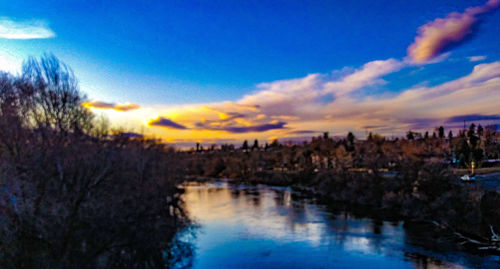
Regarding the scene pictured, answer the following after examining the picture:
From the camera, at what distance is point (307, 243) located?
2509cm

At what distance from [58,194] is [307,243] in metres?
16.7

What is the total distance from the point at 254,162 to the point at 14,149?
274 ft

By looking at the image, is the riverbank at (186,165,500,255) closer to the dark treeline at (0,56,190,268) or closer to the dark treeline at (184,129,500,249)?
the dark treeline at (184,129,500,249)

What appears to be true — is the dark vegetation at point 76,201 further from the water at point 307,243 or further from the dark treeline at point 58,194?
the water at point 307,243

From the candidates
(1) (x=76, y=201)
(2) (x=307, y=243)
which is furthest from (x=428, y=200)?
(1) (x=76, y=201)

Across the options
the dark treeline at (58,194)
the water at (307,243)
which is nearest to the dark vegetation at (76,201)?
the dark treeline at (58,194)

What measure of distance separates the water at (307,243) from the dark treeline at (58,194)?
4.88m

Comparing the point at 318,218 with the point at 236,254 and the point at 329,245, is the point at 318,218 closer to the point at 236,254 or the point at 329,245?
the point at 329,245

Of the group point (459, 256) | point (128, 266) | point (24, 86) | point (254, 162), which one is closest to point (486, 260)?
point (459, 256)

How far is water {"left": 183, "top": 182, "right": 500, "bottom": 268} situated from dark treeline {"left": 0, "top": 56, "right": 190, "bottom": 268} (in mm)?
4881

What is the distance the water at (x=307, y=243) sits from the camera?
68.0 ft

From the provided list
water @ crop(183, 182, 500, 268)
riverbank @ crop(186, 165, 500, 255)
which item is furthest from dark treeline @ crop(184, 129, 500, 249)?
water @ crop(183, 182, 500, 268)

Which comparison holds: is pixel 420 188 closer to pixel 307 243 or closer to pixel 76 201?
pixel 307 243

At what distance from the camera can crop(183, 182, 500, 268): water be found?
20734 millimetres
